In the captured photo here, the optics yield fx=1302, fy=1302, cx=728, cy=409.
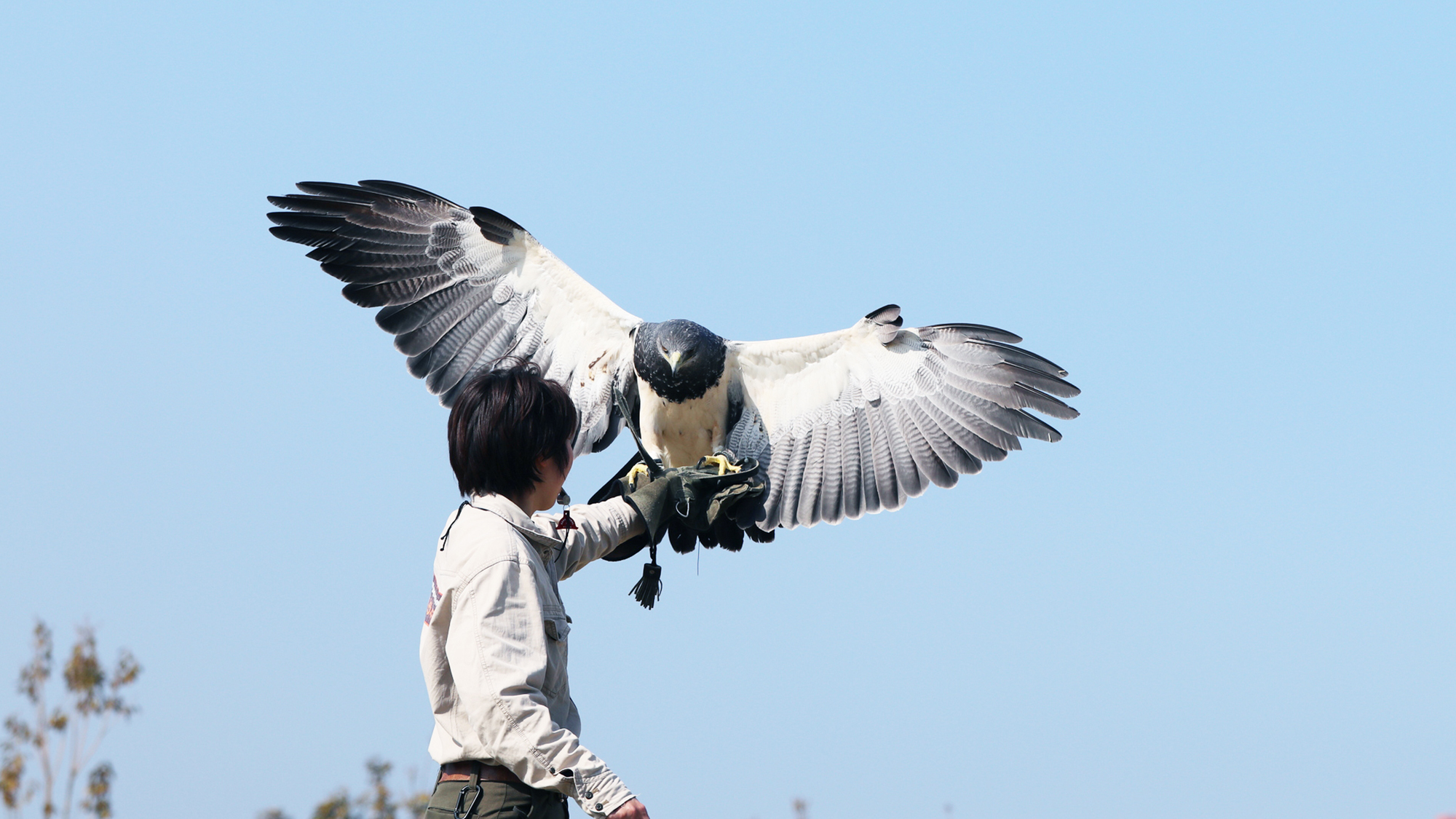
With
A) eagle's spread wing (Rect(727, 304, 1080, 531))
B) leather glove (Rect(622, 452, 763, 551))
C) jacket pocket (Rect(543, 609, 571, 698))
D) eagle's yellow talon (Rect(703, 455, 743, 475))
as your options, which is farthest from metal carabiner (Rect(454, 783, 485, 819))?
eagle's spread wing (Rect(727, 304, 1080, 531))

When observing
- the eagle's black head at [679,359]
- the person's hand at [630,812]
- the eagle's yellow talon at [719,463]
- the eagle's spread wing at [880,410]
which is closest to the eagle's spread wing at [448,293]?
the eagle's black head at [679,359]

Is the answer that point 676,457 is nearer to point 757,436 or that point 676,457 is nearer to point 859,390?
point 757,436

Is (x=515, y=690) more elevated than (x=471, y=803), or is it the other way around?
(x=515, y=690)

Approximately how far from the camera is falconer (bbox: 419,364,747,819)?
8.00ft

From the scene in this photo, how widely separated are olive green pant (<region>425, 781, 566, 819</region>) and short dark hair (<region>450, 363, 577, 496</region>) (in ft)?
1.94

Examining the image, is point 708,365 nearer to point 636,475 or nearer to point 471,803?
point 636,475

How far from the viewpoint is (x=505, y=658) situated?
2459 mm

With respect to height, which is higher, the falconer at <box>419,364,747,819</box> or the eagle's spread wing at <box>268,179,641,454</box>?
the eagle's spread wing at <box>268,179,641,454</box>

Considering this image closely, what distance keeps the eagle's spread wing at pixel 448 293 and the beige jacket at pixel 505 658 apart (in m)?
2.98

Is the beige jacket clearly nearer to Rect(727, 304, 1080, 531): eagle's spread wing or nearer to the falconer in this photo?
the falconer

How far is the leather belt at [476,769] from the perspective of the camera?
2561mm

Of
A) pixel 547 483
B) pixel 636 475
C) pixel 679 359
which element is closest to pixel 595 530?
pixel 547 483

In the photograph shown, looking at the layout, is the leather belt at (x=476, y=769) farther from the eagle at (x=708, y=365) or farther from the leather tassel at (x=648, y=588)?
the eagle at (x=708, y=365)

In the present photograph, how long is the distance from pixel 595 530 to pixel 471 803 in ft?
2.75
